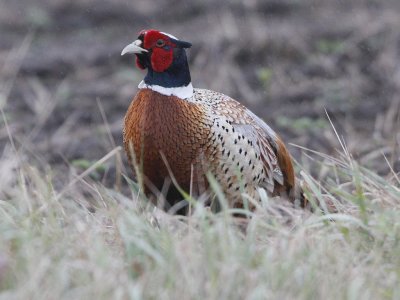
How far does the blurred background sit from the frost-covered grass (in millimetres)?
1693

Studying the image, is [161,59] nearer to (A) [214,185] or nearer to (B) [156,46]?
(B) [156,46]

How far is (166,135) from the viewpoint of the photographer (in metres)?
4.33

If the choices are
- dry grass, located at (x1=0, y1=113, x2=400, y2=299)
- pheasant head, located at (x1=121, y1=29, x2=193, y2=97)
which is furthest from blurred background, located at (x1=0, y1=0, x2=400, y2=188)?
dry grass, located at (x1=0, y1=113, x2=400, y2=299)

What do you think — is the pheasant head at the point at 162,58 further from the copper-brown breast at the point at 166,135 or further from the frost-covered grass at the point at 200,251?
the frost-covered grass at the point at 200,251

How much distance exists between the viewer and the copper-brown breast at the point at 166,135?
4.32 m

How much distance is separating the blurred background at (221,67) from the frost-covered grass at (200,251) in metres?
1.69

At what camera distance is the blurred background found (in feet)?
20.9

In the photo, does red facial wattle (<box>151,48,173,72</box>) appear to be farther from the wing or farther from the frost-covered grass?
the frost-covered grass

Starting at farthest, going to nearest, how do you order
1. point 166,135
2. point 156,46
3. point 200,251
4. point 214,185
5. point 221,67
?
point 221,67 → point 156,46 → point 166,135 → point 214,185 → point 200,251

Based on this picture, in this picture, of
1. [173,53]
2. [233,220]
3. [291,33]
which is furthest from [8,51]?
[233,220]

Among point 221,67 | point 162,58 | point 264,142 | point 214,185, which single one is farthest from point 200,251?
point 221,67

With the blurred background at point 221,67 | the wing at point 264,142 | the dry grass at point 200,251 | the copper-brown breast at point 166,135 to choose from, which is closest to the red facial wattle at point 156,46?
the copper-brown breast at point 166,135

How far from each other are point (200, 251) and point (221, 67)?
4.28m

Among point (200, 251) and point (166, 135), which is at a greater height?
point (166, 135)
